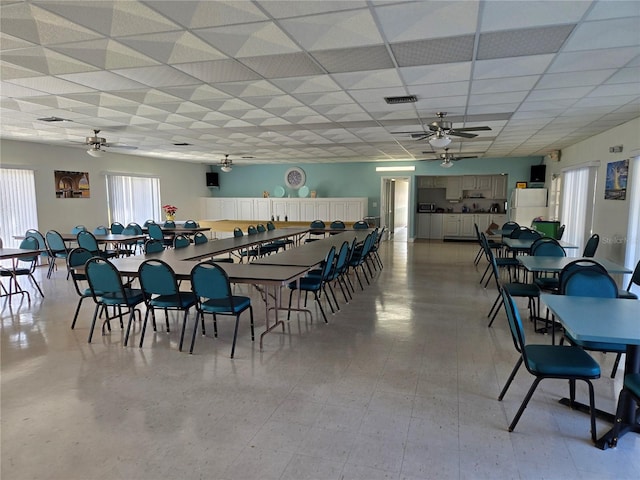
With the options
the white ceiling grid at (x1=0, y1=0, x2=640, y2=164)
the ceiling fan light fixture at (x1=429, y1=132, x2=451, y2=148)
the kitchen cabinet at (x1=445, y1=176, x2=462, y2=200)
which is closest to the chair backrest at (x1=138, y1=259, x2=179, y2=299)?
the white ceiling grid at (x1=0, y1=0, x2=640, y2=164)

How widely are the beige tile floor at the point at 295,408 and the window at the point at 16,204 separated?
16.0 ft

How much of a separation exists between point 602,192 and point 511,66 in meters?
4.44

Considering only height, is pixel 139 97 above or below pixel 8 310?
above

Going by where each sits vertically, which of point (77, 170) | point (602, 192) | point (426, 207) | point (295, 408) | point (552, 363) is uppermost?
point (77, 170)

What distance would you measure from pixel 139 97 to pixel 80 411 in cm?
345

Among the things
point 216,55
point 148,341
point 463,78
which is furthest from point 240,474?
point 463,78

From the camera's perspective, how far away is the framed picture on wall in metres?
5.71

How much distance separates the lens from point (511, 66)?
3.43 meters

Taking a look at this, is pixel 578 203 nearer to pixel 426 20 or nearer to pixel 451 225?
pixel 451 225

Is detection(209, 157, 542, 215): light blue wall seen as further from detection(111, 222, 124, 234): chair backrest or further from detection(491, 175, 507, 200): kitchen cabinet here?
detection(111, 222, 124, 234): chair backrest

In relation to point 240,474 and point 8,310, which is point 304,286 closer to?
point 240,474

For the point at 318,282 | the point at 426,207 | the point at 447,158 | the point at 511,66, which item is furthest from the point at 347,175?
the point at 511,66

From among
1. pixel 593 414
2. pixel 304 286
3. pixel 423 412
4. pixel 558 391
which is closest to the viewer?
pixel 593 414

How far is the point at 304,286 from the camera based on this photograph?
448cm
